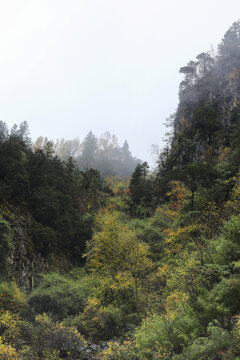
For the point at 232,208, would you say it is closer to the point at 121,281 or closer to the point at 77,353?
the point at 121,281

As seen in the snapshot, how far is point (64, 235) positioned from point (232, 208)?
1664 cm

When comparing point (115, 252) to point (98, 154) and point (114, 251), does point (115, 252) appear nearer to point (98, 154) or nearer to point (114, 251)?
point (114, 251)

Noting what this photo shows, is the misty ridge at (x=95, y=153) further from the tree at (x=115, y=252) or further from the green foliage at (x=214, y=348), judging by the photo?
the green foliage at (x=214, y=348)

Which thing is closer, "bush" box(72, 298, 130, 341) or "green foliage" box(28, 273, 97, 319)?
"bush" box(72, 298, 130, 341)

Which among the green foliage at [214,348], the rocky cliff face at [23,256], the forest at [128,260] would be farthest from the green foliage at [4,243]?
the green foliage at [214,348]

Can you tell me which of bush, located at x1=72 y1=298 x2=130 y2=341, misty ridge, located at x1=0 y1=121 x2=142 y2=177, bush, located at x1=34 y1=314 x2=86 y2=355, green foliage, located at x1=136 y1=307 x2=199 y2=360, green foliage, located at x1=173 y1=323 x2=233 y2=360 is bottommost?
bush, located at x1=72 y1=298 x2=130 y2=341

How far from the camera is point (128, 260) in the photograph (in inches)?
548

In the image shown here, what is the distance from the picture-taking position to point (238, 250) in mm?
7727

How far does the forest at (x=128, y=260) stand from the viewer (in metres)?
6.69

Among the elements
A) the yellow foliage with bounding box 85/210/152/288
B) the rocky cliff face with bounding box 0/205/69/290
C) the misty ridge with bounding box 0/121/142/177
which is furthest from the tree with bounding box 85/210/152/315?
the misty ridge with bounding box 0/121/142/177

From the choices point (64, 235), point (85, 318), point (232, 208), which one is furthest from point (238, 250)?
point (64, 235)

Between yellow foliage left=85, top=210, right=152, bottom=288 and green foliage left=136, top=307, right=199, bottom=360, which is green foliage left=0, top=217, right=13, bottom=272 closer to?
yellow foliage left=85, top=210, right=152, bottom=288

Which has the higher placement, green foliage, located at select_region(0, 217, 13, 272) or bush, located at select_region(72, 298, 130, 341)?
green foliage, located at select_region(0, 217, 13, 272)

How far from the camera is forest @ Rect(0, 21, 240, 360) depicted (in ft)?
21.9
